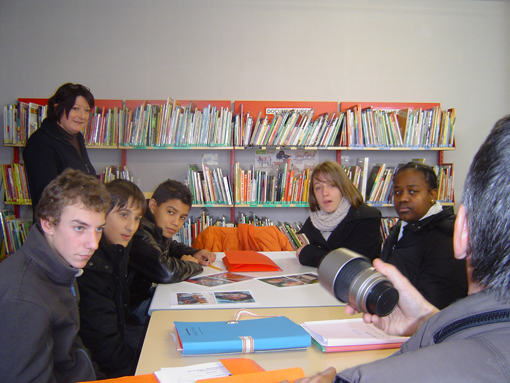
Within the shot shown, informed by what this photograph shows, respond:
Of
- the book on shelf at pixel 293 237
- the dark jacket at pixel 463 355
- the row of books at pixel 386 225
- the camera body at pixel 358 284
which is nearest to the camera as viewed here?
the dark jacket at pixel 463 355

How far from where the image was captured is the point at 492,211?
46 centimetres

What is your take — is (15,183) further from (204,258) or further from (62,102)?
(204,258)

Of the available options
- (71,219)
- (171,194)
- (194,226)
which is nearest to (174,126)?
(194,226)

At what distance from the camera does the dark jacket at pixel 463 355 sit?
38 centimetres

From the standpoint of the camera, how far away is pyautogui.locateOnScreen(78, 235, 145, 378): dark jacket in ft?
4.49

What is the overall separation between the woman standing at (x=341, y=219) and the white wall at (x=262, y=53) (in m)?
1.84

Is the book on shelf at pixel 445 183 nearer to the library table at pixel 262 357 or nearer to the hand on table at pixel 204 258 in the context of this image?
the hand on table at pixel 204 258

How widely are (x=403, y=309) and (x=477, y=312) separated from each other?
0.51 meters

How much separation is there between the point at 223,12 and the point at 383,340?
356 cm

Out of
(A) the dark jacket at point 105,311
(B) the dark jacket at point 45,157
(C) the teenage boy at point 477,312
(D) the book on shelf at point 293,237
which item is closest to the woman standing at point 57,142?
(B) the dark jacket at point 45,157

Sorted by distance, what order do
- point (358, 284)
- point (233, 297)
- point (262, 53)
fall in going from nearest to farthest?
point (358, 284) → point (233, 297) → point (262, 53)

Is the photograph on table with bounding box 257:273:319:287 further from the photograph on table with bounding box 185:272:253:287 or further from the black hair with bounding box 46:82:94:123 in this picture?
the black hair with bounding box 46:82:94:123

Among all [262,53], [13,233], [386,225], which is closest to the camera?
[13,233]

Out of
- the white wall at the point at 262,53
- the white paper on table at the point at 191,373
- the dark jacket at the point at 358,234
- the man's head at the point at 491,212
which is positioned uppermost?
the white wall at the point at 262,53
